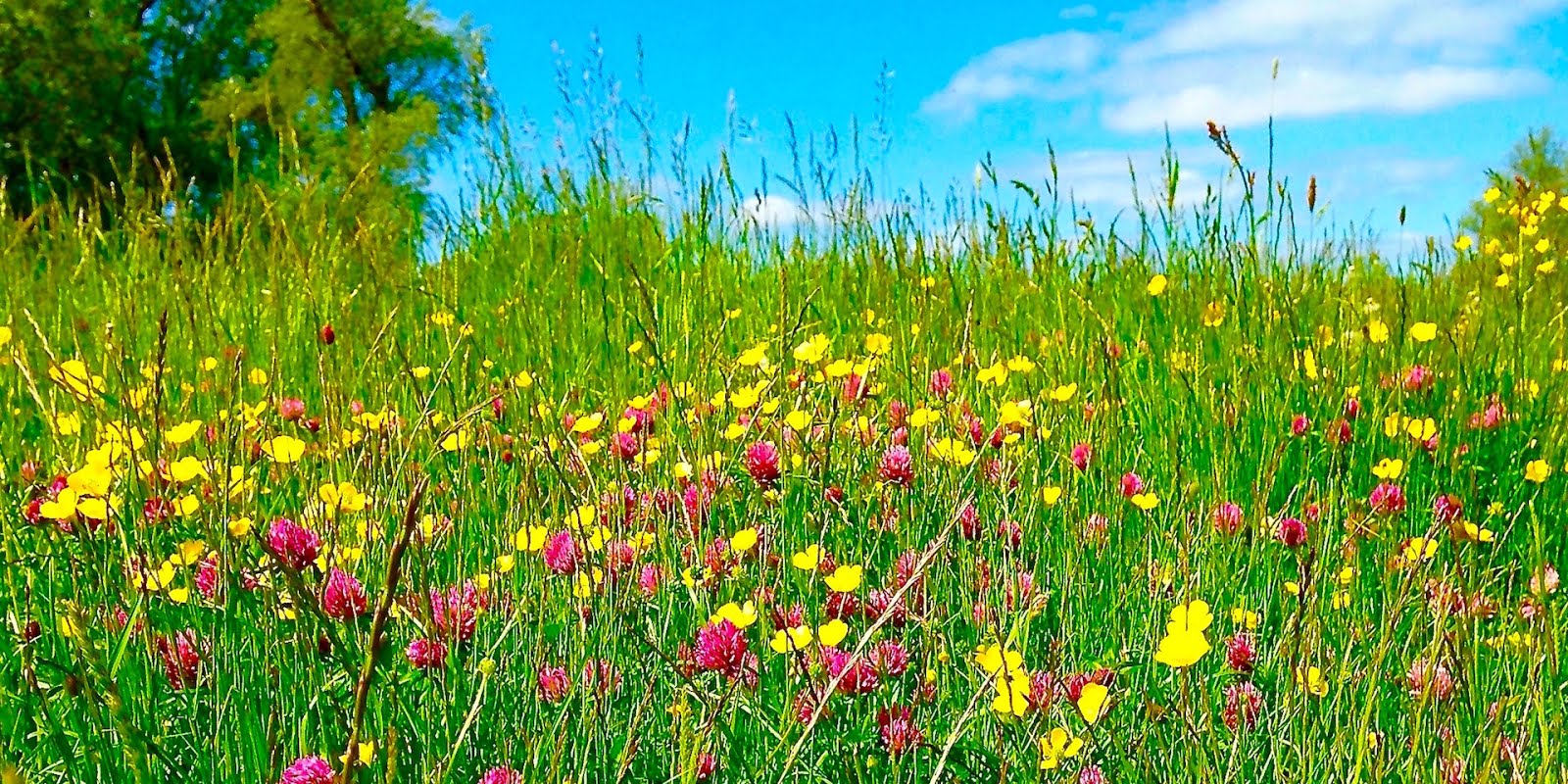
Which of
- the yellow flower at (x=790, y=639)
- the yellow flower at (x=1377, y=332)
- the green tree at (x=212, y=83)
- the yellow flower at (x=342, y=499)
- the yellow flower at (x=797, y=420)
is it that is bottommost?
the yellow flower at (x=790, y=639)

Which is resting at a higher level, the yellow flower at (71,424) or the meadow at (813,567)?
the yellow flower at (71,424)

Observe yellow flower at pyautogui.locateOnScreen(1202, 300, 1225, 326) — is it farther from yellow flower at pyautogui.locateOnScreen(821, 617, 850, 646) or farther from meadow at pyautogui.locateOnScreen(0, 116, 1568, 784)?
yellow flower at pyautogui.locateOnScreen(821, 617, 850, 646)

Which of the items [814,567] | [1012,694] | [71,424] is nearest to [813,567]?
[814,567]

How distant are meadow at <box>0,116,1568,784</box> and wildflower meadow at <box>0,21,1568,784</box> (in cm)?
1

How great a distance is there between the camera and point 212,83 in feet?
78.5

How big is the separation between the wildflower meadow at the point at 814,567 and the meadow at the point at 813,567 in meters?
0.01

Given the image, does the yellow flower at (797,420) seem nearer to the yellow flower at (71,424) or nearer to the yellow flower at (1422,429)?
the yellow flower at (1422,429)

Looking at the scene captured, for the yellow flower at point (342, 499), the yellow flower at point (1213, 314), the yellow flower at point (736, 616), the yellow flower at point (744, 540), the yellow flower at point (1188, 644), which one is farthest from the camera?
the yellow flower at point (1213, 314)

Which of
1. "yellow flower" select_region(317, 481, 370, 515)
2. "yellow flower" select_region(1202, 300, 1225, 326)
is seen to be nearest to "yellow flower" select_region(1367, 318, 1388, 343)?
"yellow flower" select_region(1202, 300, 1225, 326)

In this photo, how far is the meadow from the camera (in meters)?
1.20

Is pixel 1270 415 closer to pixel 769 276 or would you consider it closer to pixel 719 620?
pixel 719 620

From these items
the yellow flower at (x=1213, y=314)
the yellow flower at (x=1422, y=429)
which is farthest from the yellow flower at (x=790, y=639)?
the yellow flower at (x=1213, y=314)

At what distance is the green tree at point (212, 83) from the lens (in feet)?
64.5

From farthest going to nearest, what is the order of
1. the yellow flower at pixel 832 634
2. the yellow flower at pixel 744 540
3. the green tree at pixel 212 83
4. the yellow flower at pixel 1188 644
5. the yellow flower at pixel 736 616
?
the green tree at pixel 212 83 → the yellow flower at pixel 744 540 → the yellow flower at pixel 736 616 → the yellow flower at pixel 832 634 → the yellow flower at pixel 1188 644
